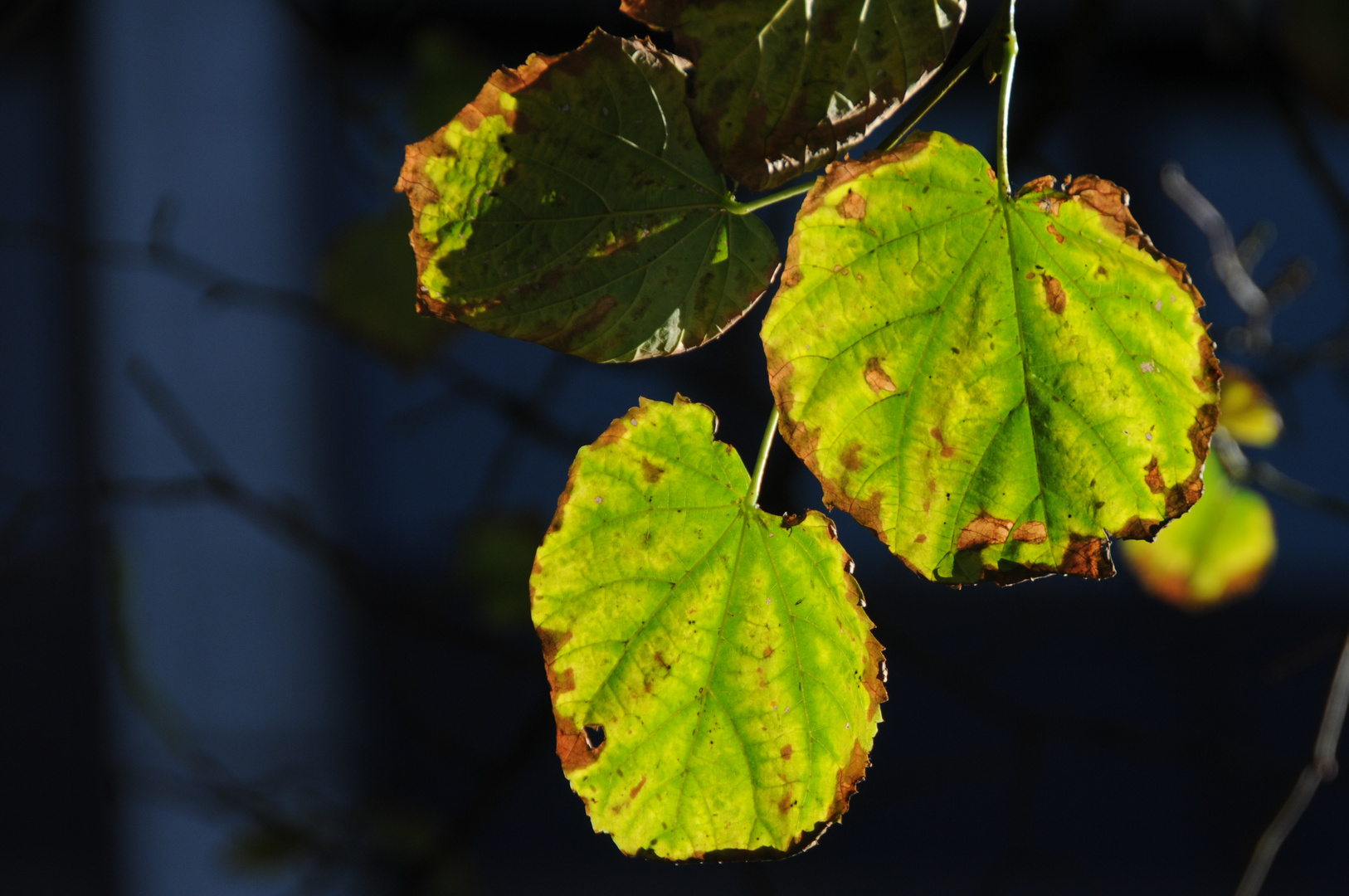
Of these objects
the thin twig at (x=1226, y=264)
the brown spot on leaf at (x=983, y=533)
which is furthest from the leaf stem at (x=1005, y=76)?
the thin twig at (x=1226, y=264)

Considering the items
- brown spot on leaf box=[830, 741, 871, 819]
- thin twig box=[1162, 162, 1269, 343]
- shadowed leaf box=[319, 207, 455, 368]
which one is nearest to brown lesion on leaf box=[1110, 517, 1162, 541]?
brown spot on leaf box=[830, 741, 871, 819]

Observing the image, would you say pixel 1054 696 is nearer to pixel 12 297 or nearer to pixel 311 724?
pixel 311 724

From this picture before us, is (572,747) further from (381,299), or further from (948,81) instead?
(381,299)

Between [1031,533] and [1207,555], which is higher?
[1031,533]

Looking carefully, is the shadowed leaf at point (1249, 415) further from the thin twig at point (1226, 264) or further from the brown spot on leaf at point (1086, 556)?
the brown spot on leaf at point (1086, 556)

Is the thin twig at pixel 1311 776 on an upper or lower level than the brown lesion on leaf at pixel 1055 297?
lower

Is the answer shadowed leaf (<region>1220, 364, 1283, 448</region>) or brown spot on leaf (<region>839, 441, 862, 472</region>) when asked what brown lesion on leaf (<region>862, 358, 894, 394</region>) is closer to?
brown spot on leaf (<region>839, 441, 862, 472</region>)

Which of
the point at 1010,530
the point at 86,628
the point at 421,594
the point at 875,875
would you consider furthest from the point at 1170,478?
the point at 86,628

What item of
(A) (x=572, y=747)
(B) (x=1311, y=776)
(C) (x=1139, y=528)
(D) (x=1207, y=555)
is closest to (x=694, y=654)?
(A) (x=572, y=747)
